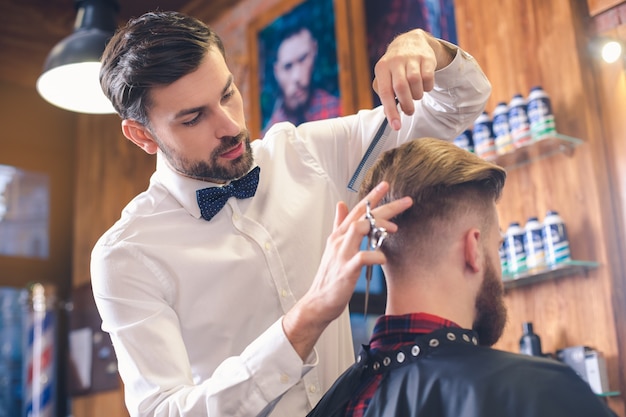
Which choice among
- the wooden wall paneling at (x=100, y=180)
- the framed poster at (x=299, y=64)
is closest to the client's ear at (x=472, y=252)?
the framed poster at (x=299, y=64)

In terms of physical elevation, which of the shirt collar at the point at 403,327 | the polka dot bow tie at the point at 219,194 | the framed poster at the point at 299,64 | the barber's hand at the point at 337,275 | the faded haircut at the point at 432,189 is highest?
A: the framed poster at the point at 299,64

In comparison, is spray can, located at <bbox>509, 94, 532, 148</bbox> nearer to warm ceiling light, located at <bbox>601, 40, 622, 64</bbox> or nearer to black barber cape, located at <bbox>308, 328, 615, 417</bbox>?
warm ceiling light, located at <bbox>601, 40, 622, 64</bbox>

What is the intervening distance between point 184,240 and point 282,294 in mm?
263

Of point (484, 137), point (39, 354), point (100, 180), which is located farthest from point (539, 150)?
point (39, 354)

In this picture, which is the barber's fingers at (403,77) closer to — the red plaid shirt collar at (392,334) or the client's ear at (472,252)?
the client's ear at (472,252)

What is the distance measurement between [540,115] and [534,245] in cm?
56

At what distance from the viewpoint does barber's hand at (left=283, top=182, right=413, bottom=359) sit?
1162 millimetres

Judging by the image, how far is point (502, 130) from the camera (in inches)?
135

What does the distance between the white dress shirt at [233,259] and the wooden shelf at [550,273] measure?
159 centimetres

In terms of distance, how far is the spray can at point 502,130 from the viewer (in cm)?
338

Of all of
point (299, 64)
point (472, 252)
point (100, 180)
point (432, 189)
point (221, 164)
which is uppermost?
point (299, 64)

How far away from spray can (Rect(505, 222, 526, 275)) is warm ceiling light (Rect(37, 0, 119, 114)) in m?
1.84

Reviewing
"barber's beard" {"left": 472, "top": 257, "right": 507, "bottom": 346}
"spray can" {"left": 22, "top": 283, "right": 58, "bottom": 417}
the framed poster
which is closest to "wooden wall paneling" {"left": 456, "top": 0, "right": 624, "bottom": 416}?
the framed poster

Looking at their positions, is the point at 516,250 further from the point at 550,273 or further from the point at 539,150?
the point at 539,150
